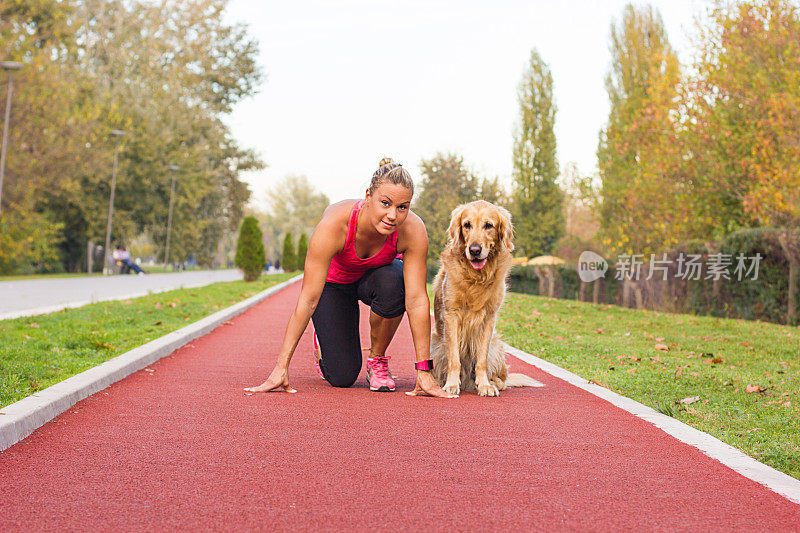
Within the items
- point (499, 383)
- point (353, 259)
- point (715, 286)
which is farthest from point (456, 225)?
point (715, 286)

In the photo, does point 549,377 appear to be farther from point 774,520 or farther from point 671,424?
point 774,520

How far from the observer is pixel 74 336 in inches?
379

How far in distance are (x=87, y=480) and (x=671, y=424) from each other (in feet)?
13.0

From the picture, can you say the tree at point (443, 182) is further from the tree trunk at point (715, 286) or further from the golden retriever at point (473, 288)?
the golden retriever at point (473, 288)

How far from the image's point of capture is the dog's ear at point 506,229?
6.40 meters

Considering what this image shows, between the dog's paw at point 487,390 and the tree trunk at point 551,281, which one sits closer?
the dog's paw at point 487,390

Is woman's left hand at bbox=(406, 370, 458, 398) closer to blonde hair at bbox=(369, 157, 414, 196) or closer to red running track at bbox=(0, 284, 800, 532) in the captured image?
red running track at bbox=(0, 284, 800, 532)

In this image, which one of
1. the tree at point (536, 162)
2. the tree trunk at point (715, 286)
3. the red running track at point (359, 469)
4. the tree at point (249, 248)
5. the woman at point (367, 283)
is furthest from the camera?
the tree at point (536, 162)

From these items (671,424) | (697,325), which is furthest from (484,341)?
(697,325)

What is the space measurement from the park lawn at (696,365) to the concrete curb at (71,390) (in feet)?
14.6

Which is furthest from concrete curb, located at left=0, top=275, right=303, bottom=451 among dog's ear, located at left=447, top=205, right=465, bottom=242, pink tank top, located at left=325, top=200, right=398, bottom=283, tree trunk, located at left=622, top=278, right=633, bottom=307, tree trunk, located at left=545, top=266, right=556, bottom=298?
tree trunk, located at left=545, top=266, right=556, bottom=298

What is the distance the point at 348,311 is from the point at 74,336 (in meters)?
4.58

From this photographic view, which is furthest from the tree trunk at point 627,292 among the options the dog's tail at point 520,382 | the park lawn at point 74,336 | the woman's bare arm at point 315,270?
the woman's bare arm at point 315,270

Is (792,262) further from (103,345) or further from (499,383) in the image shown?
(103,345)
